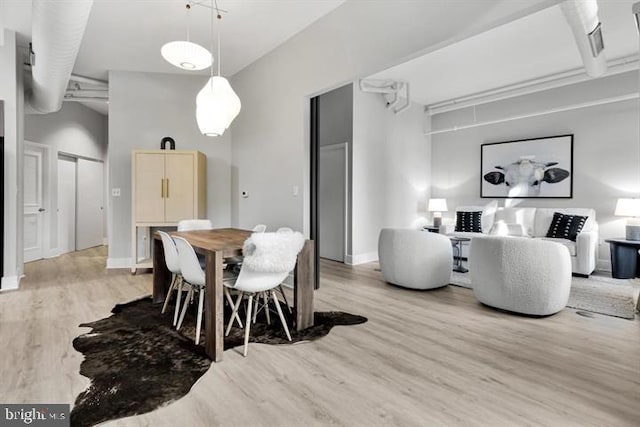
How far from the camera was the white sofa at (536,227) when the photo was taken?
14.9ft

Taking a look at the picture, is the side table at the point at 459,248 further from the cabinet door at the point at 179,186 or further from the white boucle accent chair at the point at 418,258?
the cabinet door at the point at 179,186

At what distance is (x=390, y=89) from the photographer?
225 inches

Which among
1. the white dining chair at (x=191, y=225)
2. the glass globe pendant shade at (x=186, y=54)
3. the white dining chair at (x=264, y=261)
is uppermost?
the glass globe pendant shade at (x=186, y=54)

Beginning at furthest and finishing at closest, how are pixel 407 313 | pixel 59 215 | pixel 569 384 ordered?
1. pixel 59 215
2. pixel 407 313
3. pixel 569 384

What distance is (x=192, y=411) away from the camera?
168 centimetres

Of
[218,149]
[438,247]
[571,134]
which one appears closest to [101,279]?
[218,149]

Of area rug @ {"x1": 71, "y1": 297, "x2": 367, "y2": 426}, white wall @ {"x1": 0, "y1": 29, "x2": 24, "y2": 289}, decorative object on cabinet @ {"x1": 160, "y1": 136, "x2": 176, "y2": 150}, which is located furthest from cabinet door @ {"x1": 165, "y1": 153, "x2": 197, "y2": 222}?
area rug @ {"x1": 71, "y1": 297, "x2": 367, "y2": 426}

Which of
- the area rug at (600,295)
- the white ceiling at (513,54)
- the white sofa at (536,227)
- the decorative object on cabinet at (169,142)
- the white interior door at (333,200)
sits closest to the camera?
the area rug at (600,295)

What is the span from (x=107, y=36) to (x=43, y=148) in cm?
310

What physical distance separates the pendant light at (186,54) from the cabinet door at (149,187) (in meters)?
2.29

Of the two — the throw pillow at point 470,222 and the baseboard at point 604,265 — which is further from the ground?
the throw pillow at point 470,222

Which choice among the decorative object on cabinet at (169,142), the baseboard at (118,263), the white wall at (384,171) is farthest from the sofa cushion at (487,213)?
the baseboard at (118,263)

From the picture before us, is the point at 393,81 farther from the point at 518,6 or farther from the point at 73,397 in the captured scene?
the point at 73,397

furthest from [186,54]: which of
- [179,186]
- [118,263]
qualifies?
[118,263]
